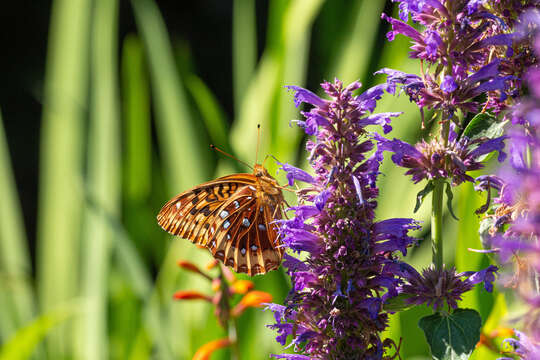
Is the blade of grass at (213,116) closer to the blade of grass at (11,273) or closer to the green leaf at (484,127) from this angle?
the green leaf at (484,127)

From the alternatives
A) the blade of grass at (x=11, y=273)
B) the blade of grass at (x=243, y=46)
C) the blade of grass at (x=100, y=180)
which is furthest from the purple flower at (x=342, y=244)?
the blade of grass at (x=243, y=46)

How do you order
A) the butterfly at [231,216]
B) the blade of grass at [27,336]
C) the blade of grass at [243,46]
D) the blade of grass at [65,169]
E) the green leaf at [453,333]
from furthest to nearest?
1. the blade of grass at [243,46]
2. the blade of grass at [65,169]
3. the blade of grass at [27,336]
4. the butterfly at [231,216]
5. the green leaf at [453,333]

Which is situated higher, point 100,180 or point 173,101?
point 173,101

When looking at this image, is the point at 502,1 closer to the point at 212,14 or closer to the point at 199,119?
the point at 199,119

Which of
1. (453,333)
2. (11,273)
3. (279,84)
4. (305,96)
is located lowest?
(11,273)

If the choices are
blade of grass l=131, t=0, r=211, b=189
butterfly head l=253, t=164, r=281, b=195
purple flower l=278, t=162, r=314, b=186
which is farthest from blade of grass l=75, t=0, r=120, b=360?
purple flower l=278, t=162, r=314, b=186

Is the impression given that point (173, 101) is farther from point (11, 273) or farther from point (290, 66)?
point (11, 273)

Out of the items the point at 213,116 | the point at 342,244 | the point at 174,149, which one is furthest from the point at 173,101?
the point at 342,244
